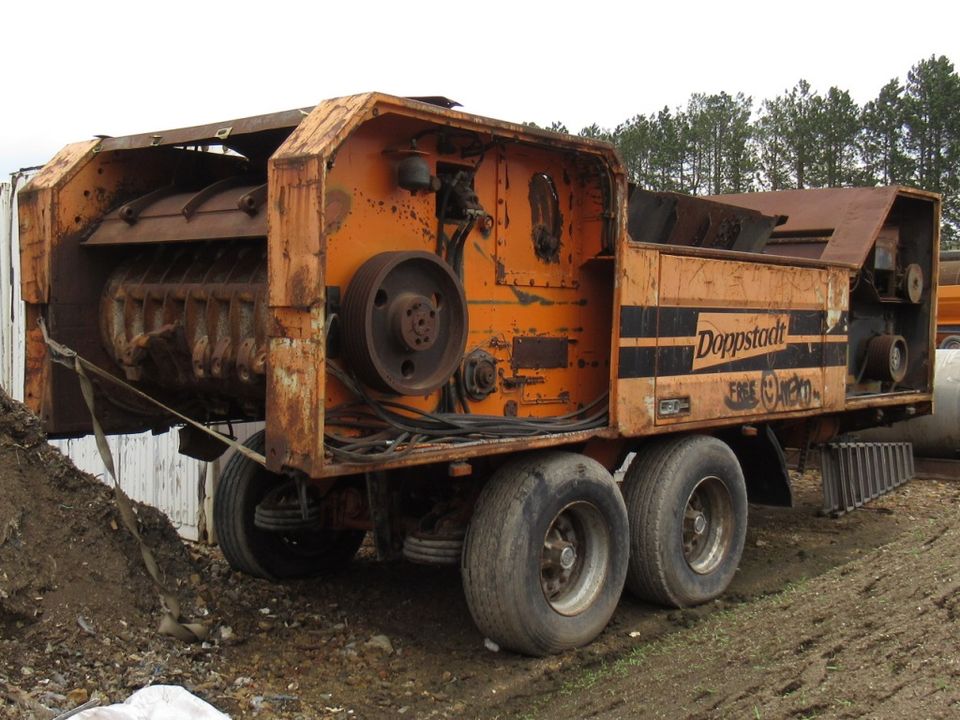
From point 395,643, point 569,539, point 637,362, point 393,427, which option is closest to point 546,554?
point 569,539

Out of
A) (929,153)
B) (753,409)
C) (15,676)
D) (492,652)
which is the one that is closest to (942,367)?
(753,409)

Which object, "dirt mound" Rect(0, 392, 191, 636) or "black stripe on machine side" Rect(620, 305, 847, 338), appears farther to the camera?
"black stripe on machine side" Rect(620, 305, 847, 338)

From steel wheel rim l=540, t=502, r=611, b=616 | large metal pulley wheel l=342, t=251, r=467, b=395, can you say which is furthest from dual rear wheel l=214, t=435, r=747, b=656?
large metal pulley wheel l=342, t=251, r=467, b=395

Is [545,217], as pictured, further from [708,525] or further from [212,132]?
[708,525]

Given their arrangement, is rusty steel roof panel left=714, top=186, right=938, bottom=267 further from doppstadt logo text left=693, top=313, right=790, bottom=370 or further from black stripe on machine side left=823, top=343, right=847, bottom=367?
doppstadt logo text left=693, top=313, right=790, bottom=370

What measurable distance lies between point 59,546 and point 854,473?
6.59 m

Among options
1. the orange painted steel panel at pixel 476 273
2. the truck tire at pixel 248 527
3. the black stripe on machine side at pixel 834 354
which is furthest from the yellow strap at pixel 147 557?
the black stripe on machine side at pixel 834 354

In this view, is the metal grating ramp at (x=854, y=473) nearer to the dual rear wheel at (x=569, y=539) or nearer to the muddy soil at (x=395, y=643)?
the muddy soil at (x=395, y=643)

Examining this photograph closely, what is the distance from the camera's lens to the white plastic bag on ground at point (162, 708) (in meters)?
3.59

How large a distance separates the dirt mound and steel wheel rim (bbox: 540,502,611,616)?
1.98 m

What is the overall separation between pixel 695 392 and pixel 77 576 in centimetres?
360

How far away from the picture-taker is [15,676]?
4.28 metres

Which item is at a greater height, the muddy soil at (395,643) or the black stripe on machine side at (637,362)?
the black stripe on machine side at (637,362)

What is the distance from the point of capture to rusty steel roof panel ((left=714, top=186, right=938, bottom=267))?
8.28 m
